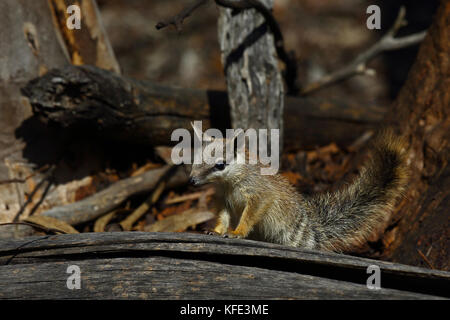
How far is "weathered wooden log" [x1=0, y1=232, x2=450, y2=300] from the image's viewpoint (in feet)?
8.62

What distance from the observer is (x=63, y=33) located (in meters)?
5.03

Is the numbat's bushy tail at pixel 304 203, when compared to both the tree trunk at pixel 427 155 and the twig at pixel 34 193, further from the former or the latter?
the twig at pixel 34 193

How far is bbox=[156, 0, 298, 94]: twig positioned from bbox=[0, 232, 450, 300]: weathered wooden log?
1.48 metres

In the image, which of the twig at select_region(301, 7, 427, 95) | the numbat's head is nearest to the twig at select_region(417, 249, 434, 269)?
the numbat's head

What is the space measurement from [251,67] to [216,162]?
1315mm

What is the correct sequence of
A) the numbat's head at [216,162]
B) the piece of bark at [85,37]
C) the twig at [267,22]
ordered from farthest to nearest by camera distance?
the piece of bark at [85,37] < the numbat's head at [216,162] < the twig at [267,22]

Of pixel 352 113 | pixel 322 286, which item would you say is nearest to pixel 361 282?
pixel 322 286

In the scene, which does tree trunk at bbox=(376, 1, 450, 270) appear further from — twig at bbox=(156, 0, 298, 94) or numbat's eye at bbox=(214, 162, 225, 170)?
numbat's eye at bbox=(214, 162, 225, 170)

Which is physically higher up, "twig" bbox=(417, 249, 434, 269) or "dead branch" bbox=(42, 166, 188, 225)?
"dead branch" bbox=(42, 166, 188, 225)

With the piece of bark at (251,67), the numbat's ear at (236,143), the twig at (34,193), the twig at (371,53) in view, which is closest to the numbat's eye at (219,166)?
the numbat's ear at (236,143)

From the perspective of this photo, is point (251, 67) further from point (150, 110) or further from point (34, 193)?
point (34, 193)

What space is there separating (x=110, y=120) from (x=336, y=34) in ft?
19.6

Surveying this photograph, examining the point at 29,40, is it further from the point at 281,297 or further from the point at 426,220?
the point at 426,220

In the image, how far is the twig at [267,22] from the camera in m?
3.40
